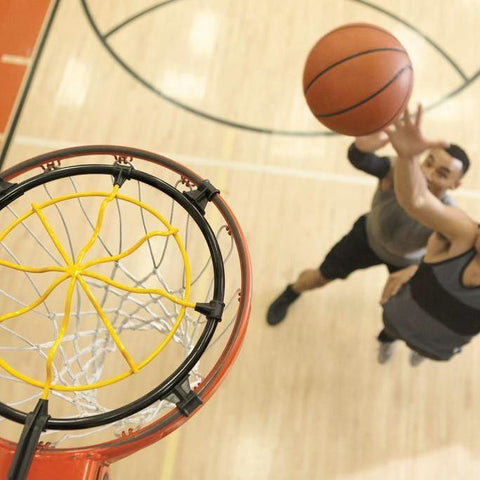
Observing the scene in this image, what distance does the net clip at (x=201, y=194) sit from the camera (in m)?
1.65

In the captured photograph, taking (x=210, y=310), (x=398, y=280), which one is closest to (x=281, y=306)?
(x=398, y=280)

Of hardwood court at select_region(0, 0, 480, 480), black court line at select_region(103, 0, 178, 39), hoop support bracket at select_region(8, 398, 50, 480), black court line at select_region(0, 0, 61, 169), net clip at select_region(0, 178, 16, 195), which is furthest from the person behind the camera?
black court line at select_region(103, 0, 178, 39)

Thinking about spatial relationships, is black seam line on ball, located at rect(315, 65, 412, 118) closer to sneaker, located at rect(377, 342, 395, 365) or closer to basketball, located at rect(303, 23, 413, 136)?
basketball, located at rect(303, 23, 413, 136)

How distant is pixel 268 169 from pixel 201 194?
1458 millimetres

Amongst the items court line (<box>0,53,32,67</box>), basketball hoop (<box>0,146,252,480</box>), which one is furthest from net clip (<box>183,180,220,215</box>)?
court line (<box>0,53,32,67</box>)

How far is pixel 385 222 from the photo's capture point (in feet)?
6.54

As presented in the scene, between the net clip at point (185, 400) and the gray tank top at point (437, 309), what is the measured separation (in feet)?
3.02

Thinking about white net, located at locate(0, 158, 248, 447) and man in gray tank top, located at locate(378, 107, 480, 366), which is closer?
man in gray tank top, located at locate(378, 107, 480, 366)

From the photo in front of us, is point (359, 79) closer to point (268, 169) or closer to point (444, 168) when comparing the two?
point (444, 168)

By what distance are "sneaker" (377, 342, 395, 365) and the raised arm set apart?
953 mm

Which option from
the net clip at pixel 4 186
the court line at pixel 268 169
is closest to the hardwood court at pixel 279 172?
the court line at pixel 268 169

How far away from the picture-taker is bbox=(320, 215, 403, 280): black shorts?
2156mm

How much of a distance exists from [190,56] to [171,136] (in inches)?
24.9

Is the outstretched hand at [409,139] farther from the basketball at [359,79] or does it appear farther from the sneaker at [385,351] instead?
the sneaker at [385,351]
